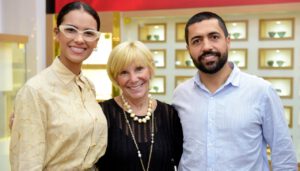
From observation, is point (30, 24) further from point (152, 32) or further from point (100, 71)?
point (152, 32)

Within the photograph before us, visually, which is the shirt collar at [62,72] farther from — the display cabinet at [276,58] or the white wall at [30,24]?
the white wall at [30,24]

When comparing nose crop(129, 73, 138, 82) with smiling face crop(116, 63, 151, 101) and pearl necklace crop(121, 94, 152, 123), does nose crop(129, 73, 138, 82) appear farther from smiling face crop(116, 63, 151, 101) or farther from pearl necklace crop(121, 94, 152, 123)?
pearl necklace crop(121, 94, 152, 123)

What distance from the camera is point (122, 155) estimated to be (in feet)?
6.53

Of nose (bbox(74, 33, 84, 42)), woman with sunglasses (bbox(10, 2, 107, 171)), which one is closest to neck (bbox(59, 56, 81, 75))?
woman with sunglasses (bbox(10, 2, 107, 171))

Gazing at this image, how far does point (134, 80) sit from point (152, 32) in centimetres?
243

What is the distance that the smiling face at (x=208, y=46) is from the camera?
2.05 metres

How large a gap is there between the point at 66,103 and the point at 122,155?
431 millimetres

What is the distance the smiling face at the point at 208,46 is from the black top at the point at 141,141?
0.36 meters

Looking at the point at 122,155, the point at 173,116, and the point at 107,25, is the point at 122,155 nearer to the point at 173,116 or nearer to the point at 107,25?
the point at 173,116

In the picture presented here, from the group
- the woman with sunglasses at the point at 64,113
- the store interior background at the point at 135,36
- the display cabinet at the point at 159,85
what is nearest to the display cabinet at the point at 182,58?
the store interior background at the point at 135,36

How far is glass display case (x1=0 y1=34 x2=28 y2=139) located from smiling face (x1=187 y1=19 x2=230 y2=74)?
2.02 m

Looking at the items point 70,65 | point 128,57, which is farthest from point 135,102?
point 70,65

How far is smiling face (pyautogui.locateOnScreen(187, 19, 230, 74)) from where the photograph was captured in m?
2.05

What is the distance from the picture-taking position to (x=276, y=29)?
4.00 m
